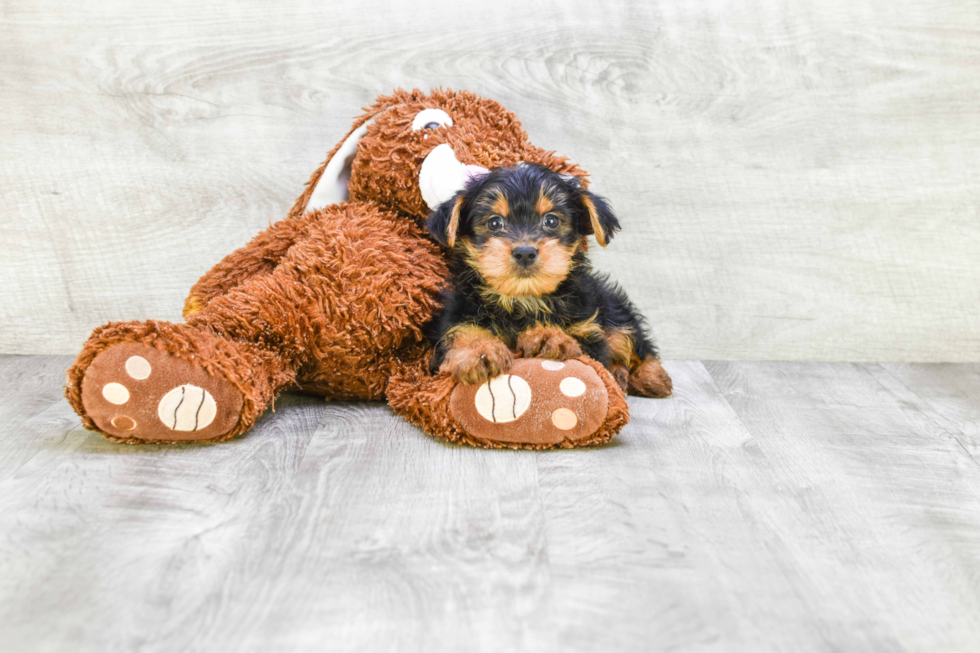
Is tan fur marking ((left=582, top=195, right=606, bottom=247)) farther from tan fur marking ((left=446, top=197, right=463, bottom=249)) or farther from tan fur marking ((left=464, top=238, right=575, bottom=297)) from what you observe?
tan fur marking ((left=446, top=197, right=463, bottom=249))

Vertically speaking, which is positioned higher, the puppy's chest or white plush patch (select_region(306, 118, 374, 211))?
white plush patch (select_region(306, 118, 374, 211))

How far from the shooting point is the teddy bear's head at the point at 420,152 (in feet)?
7.74

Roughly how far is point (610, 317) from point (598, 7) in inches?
50.5

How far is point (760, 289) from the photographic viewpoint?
319 centimetres

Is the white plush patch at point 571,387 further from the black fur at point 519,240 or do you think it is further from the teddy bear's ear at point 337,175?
the teddy bear's ear at point 337,175

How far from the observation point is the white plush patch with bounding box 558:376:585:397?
6.64 feet

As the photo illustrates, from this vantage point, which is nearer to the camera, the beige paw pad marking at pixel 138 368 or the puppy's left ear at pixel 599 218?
the beige paw pad marking at pixel 138 368

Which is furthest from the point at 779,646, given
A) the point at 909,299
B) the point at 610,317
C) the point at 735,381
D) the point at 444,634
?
the point at 909,299

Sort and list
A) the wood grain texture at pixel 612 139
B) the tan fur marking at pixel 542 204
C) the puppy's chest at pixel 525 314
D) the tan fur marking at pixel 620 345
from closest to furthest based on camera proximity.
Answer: the tan fur marking at pixel 542 204, the puppy's chest at pixel 525 314, the tan fur marking at pixel 620 345, the wood grain texture at pixel 612 139

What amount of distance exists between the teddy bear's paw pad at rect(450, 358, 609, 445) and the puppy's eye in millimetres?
848

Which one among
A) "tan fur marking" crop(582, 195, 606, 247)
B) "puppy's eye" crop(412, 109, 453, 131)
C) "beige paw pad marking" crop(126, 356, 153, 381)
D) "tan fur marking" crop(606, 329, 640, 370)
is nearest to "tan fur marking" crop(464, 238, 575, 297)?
"tan fur marking" crop(582, 195, 606, 247)

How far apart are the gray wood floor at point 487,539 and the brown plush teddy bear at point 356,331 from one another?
10cm

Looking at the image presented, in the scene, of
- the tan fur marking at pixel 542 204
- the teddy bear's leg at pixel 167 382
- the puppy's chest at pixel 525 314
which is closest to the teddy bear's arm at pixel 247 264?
the teddy bear's leg at pixel 167 382

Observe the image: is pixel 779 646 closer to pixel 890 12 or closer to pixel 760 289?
pixel 760 289
